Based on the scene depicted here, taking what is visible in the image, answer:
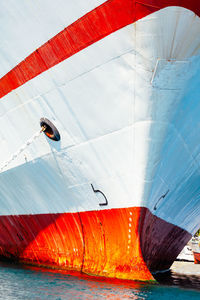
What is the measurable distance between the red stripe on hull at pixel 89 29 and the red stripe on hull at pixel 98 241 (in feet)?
10.2

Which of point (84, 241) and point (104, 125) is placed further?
point (84, 241)

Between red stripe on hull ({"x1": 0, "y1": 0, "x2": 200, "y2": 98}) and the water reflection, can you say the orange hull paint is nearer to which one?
the water reflection

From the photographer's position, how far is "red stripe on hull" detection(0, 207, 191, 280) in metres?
7.35

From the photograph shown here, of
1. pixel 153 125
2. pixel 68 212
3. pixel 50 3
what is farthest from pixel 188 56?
pixel 68 212

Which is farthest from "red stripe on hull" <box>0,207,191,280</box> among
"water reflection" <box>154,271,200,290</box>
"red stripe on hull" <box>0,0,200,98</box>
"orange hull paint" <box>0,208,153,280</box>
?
"red stripe on hull" <box>0,0,200,98</box>

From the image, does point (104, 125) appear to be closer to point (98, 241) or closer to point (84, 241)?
point (98, 241)

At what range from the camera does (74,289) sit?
22.3 ft

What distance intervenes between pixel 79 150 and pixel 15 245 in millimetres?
4403

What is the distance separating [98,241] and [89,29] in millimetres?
4295

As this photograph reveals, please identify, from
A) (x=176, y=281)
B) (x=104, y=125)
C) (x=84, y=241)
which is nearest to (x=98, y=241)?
(x=84, y=241)

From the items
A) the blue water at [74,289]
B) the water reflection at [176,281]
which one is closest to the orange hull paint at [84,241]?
the blue water at [74,289]

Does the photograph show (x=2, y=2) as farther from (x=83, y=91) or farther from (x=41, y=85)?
(x=83, y=91)

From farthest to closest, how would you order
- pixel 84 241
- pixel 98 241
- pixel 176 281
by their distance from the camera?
1. pixel 176 281
2. pixel 84 241
3. pixel 98 241

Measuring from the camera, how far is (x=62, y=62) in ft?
22.0
